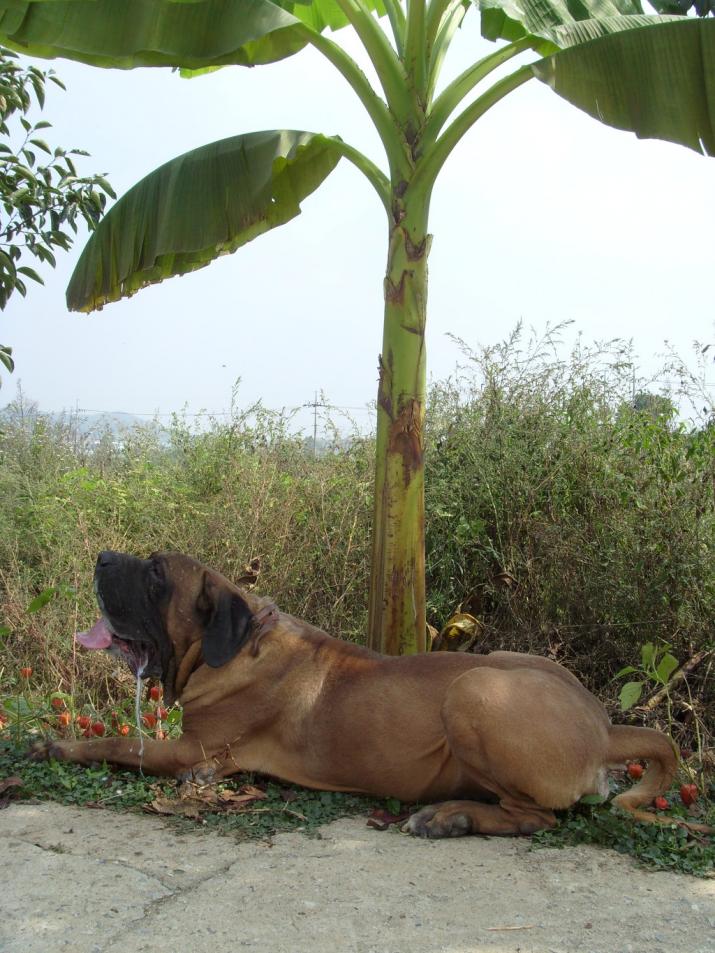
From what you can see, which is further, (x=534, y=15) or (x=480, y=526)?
(x=480, y=526)

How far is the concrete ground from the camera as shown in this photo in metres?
3.04

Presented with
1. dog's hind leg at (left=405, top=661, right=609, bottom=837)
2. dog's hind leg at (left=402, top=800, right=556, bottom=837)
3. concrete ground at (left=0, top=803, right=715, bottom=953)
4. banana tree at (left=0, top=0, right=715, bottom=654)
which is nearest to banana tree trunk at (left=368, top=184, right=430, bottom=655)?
banana tree at (left=0, top=0, right=715, bottom=654)

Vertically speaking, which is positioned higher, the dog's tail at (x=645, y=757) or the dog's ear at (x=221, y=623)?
the dog's ear at (x=221, y=623)

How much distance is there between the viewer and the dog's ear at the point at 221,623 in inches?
175

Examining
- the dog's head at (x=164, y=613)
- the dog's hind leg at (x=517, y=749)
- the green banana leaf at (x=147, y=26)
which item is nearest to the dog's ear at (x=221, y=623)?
the dog's head at (x=164, y=613)

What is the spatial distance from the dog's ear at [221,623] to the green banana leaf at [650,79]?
3152mm

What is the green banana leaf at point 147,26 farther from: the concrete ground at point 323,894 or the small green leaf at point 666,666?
the concrete ground at point 323,894

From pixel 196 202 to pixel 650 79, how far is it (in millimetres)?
2880

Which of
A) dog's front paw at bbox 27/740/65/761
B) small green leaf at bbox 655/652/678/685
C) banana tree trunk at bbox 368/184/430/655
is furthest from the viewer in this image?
banana tree trunk at bbox 368/184/430/655

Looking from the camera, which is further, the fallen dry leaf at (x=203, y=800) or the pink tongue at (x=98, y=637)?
the pink tongue at (x=98, y=637)

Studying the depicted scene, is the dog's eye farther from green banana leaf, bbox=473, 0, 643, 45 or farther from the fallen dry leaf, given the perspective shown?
green banana leaf, bbox=473, 0, 643, 45

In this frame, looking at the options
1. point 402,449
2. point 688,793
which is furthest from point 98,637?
point 688,793

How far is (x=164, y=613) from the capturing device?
4.49 m

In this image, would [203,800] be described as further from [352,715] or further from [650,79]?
[650,79]
